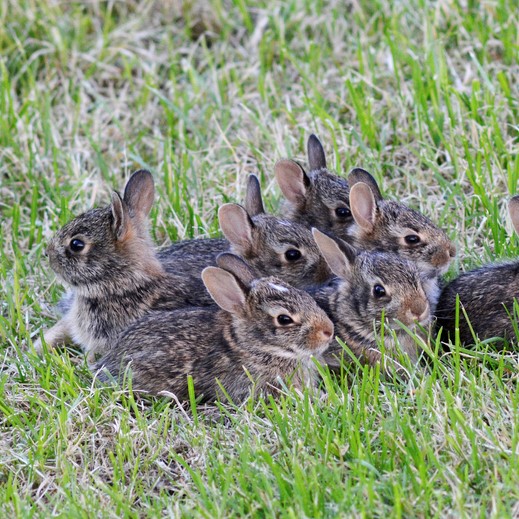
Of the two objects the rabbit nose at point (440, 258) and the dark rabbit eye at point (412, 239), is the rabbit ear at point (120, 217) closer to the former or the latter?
the dark rabbit eye at point (412, 239)

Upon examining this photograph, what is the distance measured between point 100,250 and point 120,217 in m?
0.24

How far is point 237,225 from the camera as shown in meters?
Result: 6.69

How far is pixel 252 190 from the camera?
7.04m

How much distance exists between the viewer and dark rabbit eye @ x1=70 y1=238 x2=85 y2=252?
6.53 meters

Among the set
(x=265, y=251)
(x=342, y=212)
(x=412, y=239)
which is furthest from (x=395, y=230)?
(x=265, y=251)

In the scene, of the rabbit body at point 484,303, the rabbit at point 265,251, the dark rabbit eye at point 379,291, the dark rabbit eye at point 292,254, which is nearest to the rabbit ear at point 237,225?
the rabbit at point 265,251

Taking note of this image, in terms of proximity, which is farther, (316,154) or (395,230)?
(316,154)

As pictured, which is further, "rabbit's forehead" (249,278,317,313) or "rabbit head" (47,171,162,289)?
"rabbit head" (47,171,162,289)

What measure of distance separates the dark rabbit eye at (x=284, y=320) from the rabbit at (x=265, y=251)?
2.60ft

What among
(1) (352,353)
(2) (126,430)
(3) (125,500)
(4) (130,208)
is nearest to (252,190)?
(4) (130,208)

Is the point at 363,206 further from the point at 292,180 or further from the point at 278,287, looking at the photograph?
the point at 278,287

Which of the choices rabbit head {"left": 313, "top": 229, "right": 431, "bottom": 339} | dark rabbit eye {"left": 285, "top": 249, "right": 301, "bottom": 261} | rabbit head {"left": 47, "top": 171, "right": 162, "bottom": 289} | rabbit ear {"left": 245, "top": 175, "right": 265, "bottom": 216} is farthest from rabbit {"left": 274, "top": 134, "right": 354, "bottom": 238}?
rabbit head {"left": 47, "top": 171, "right": 162, "bottom": 289}

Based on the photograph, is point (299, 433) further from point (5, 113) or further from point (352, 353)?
point (5, 113)

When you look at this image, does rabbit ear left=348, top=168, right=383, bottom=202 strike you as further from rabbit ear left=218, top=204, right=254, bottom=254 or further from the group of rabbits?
rabbit ear left=218, top=204, right=254, bottom=254
